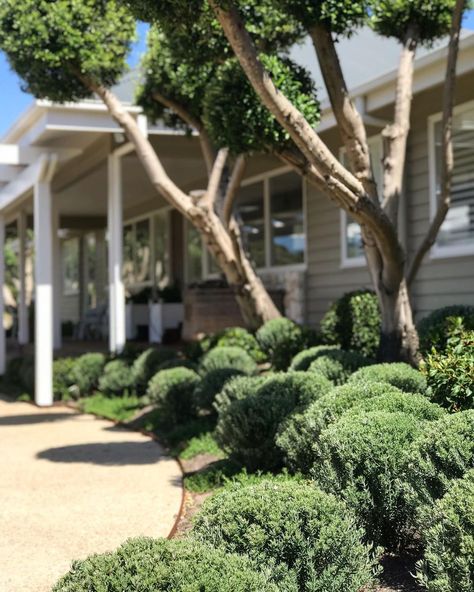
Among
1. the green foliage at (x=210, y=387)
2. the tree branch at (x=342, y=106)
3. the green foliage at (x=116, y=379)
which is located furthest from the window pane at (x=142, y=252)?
the tree branch at (x=342, y=106)

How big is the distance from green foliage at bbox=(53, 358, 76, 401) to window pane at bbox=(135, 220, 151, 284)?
752 cm

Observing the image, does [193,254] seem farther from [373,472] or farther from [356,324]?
[373,472]

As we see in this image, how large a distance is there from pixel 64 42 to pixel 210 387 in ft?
14.6

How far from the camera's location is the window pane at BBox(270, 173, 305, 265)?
12.2m

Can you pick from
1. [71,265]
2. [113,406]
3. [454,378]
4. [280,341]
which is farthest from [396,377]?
[71,265]

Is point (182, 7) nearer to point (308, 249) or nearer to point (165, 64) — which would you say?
point (165, 64)

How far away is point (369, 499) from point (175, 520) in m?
1.79

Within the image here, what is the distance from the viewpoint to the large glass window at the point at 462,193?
8.69 m

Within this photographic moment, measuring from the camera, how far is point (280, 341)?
894cm

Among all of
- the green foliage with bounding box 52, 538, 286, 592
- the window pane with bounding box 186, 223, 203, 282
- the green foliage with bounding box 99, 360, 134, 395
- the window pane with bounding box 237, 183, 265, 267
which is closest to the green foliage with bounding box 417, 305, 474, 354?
the green foliage with bounding box 52, 538, 286, 592

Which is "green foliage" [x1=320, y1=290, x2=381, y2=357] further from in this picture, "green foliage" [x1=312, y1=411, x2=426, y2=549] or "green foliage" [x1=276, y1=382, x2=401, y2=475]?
"green foliage" [x1=312, y1=411, x2=426, y2=549]

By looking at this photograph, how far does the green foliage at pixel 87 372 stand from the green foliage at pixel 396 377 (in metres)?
6.32

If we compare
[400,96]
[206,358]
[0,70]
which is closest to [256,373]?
[206,358]

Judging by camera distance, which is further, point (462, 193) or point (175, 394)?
point (462, 193)
